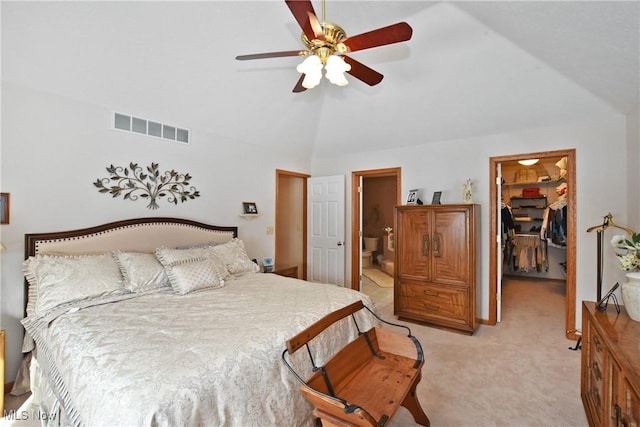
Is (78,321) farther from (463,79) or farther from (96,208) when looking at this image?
(463,79)

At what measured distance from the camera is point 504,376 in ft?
8.05

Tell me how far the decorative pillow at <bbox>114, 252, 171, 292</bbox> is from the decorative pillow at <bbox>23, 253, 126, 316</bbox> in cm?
9

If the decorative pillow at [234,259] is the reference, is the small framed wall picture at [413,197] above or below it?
above

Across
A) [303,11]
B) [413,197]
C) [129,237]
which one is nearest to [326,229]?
[413,197]

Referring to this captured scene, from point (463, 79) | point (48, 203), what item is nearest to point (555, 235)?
point (463, 79)

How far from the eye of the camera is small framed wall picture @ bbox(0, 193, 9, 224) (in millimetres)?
2223

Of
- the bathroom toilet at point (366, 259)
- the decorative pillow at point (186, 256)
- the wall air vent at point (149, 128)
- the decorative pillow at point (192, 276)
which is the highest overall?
the wall air vent at point (149, 128)

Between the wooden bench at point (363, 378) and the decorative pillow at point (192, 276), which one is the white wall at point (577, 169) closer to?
the wooden bench at point (363, 378)

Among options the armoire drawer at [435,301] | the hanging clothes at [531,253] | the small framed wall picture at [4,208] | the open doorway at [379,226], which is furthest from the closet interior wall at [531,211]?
the small framed wall picture at [4,208]

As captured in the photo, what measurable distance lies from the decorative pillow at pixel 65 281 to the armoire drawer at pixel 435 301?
123 inches

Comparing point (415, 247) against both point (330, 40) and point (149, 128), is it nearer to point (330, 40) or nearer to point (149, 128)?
point (330, 40)

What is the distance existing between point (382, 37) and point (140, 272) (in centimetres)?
259

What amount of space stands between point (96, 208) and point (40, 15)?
1.52 m

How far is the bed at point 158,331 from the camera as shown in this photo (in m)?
1.23
